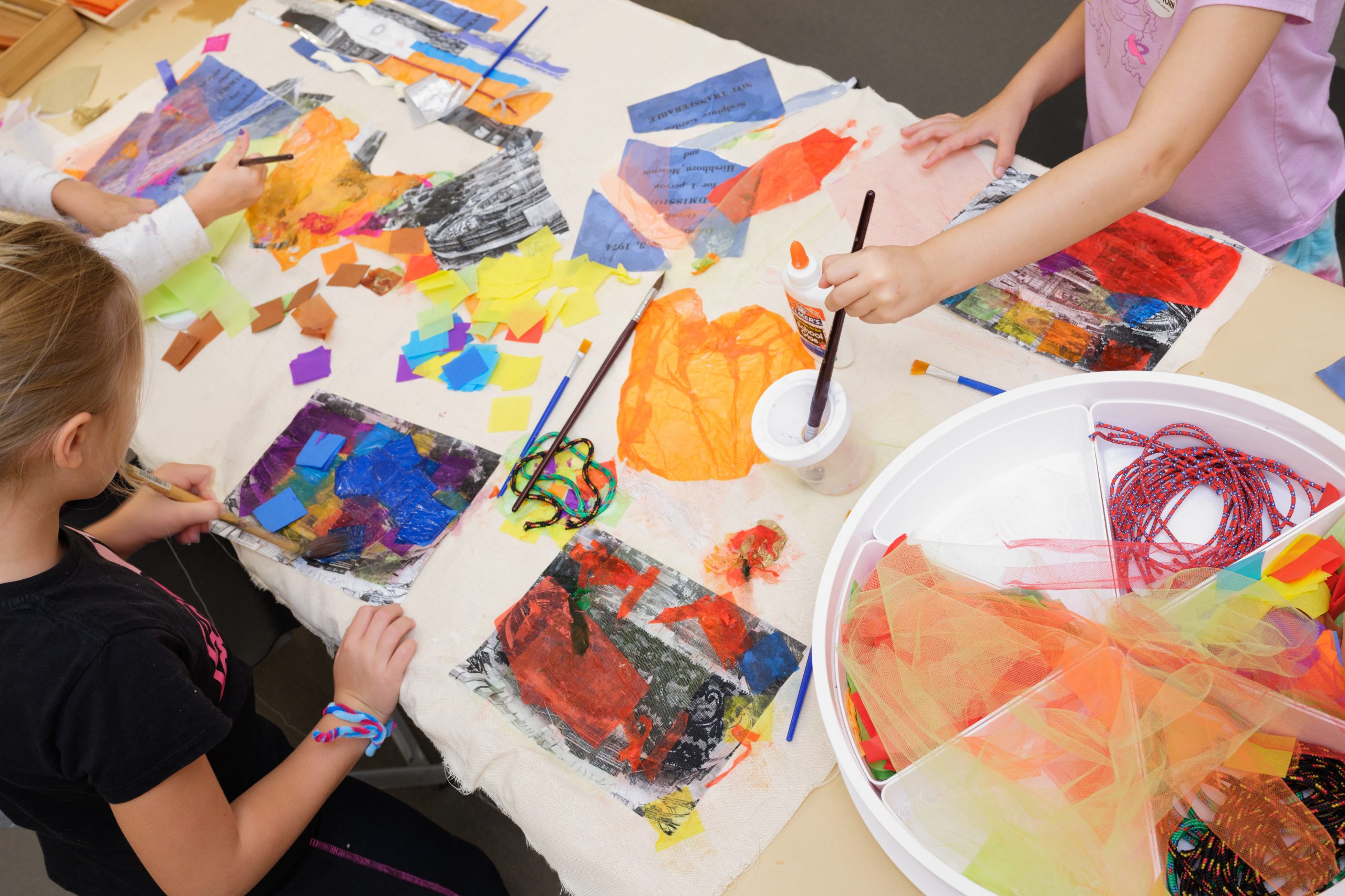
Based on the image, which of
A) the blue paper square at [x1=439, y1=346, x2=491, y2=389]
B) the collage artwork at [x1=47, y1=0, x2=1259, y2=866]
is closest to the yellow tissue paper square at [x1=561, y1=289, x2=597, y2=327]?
the collage artwork at [x1=47, y1=0, x2=1259, y2=866]

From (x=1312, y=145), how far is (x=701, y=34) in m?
0.82

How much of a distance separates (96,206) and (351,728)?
3.10 feet

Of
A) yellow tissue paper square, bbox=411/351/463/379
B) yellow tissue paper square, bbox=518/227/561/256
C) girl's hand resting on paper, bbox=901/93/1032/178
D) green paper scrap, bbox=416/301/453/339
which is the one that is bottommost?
yellow tissue paper square, bbox=411/351/463/379

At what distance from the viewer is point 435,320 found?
1.11m

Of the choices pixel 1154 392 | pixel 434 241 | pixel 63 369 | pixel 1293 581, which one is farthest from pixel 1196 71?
pixel 63 369

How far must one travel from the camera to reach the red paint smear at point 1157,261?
897 mm

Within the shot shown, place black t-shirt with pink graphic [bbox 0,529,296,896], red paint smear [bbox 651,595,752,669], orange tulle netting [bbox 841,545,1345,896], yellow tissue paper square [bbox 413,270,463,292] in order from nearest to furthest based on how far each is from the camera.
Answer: orange tulle netting [bbox 841,545,1345,896]
black t-shirt with pink graphic [bbox 0,529,296,896]
red paint smear [bbox 651,595,752,669]
yellow tissue paper square [bbox 413,270,463,292]

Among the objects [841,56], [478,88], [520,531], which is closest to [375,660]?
[520,531]

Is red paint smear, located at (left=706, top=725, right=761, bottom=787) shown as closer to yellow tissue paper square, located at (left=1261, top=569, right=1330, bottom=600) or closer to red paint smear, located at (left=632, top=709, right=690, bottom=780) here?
red paint smear, located at (left=632, top=709, right=690, bottom=780)

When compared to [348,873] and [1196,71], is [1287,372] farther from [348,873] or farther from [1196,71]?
[348,873]

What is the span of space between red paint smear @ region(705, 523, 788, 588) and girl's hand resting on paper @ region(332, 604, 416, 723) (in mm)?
339

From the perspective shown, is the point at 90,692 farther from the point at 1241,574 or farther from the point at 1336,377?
the point at 1336,377

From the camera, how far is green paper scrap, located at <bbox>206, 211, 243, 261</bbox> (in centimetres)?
127

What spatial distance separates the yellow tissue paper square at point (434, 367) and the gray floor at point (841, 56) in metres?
0.88
